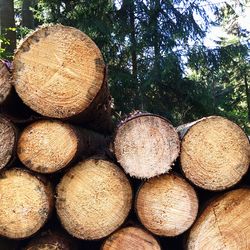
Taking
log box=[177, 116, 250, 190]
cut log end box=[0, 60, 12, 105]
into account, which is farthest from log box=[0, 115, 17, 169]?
log box=[177, 116, 250, 190]

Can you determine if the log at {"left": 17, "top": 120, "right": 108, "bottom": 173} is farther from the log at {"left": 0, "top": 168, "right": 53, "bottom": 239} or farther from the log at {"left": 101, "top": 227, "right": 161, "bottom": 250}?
the log at {"left": 101, "top": 227, "right": 161, "bottom": 250}

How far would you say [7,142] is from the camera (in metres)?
2.54

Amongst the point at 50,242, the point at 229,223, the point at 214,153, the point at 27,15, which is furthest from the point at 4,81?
the point at 27,15

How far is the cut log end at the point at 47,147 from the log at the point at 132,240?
577mm

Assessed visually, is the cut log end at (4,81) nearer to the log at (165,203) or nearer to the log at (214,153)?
the log at (165,203)

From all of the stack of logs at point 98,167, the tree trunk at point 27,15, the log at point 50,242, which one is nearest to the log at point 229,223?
the stack of logs at point 98,167

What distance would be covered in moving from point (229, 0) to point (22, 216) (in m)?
9.09

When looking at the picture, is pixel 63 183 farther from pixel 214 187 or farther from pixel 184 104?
pixel 184 104

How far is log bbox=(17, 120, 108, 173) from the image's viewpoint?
8.32 feet

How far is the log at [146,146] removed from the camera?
2520 mm

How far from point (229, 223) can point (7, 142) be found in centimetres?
149

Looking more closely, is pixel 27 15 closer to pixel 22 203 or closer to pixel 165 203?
pixel 22 203

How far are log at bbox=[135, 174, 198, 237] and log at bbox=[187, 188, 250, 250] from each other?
0.16 meters

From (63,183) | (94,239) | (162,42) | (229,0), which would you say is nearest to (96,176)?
(63,183)
